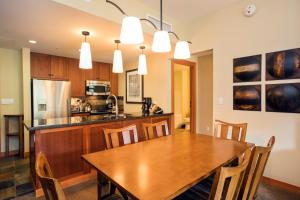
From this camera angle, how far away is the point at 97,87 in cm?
507

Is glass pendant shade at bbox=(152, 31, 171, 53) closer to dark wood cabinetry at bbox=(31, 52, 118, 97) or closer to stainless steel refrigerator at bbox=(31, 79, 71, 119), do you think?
stainless steel refrigerator at bbox=(31, 79, 71, 119)

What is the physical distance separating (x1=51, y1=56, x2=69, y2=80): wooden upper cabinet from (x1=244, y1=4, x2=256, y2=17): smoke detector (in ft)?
13.4

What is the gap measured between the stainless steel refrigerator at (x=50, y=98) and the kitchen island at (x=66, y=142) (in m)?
1.47

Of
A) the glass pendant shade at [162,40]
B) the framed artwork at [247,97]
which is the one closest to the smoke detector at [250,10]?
the framed artwork at [247,97]

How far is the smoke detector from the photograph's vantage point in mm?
2668

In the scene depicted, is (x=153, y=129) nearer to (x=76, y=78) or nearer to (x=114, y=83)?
(x=76, y=78)

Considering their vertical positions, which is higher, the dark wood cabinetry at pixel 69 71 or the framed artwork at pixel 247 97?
the dark wood cabinetry at pixel 69 71

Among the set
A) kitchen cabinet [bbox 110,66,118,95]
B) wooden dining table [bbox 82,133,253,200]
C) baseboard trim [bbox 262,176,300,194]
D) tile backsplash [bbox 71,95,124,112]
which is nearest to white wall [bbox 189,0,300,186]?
baseboard trim [bbox 262,176,300,194]

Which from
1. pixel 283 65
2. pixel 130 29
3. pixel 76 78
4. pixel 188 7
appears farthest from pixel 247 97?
pixel 76 78

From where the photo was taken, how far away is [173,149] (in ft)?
5.69

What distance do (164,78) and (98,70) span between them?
222 cm

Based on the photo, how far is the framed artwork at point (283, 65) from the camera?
7.53 feet

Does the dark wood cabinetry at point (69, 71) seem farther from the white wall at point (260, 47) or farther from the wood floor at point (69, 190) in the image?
the white wall at point (260, 47)

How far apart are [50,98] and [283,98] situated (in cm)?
436
